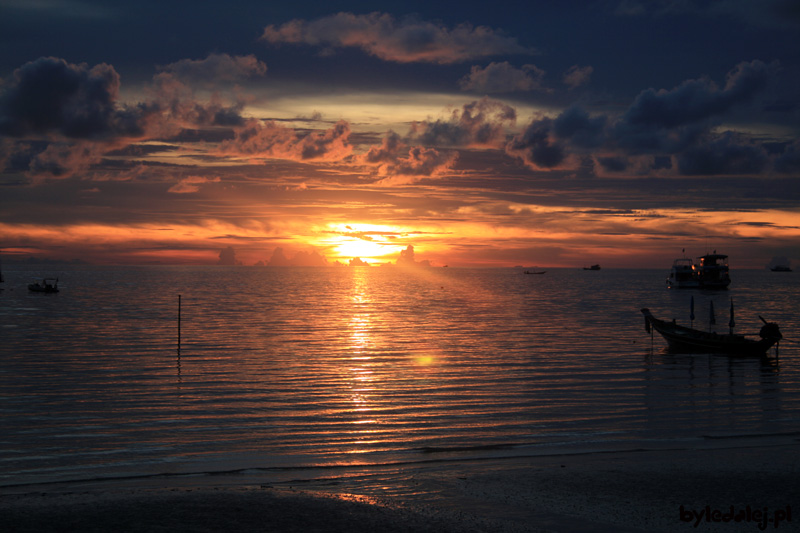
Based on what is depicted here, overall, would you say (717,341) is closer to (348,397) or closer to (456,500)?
(348,397)

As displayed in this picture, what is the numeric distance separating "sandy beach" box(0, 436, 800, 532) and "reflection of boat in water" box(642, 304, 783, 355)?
32549 millimetres

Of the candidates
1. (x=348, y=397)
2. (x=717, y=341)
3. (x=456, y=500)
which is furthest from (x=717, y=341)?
(x=456, y=500)

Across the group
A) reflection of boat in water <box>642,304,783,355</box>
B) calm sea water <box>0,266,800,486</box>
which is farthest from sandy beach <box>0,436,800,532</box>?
reflection of boat in water <box>642,304,783,355</box>

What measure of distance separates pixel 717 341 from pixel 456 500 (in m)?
42.5

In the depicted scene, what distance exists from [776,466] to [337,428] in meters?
15.0

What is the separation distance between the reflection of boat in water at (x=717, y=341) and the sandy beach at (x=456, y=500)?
32549 millimetres

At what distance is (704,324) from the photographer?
8688 centimetres

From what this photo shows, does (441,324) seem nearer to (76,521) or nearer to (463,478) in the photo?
(463,478)

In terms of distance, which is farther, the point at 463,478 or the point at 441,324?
the point at 441,324

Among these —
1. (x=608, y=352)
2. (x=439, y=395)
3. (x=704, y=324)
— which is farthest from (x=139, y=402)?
(x=704, y=324)

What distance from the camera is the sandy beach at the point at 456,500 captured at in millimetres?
13906

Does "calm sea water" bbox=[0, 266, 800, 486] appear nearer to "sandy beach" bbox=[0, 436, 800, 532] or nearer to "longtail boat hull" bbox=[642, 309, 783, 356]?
"longtail boat hull" bbox=[642, 309, 783, 356]

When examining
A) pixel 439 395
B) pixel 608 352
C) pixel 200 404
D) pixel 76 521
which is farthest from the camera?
pixel 608 352

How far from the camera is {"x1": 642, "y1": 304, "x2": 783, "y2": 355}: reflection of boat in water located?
48094mm
